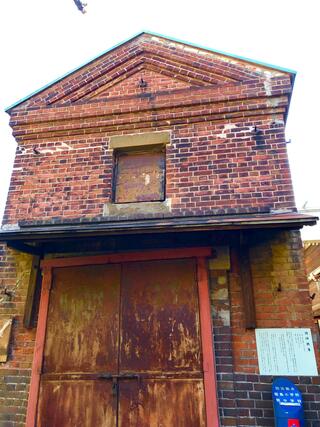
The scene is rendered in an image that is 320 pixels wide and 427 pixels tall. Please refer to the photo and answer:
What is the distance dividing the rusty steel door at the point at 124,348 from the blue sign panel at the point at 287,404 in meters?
0.86

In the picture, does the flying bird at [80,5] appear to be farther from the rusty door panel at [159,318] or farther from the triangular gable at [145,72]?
the rusty door panel at [159,318]

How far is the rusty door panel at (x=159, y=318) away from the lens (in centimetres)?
450

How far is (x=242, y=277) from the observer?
471 centimetres

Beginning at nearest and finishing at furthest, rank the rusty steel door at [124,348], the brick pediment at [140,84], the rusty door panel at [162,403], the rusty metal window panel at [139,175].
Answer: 1. the rusty door panel at [162,403]
2. the rusty steel door at [124,348]
3. the rusty metal window panel at [139,175]
4. the brick pediment at [140,84]

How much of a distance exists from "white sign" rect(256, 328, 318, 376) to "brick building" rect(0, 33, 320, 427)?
0.31 feet

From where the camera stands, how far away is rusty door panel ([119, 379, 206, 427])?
13.8 ft

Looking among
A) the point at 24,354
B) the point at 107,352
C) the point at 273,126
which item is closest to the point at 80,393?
the point at 107,352

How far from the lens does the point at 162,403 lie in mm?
4316

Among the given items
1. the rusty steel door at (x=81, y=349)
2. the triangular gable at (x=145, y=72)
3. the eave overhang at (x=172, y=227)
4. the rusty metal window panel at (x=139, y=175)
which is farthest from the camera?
the triangular gable at (x=145, y=72)

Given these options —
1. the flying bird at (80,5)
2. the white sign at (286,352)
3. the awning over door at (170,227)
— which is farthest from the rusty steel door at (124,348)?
the flying bird at (80,5)

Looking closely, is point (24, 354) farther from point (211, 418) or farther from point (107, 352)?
point (211, 418)

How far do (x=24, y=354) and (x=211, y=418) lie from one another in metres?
2.63

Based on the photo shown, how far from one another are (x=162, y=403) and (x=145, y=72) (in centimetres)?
557

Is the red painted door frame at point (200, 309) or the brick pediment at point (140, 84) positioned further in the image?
the brick pediment at point (140, 84)
